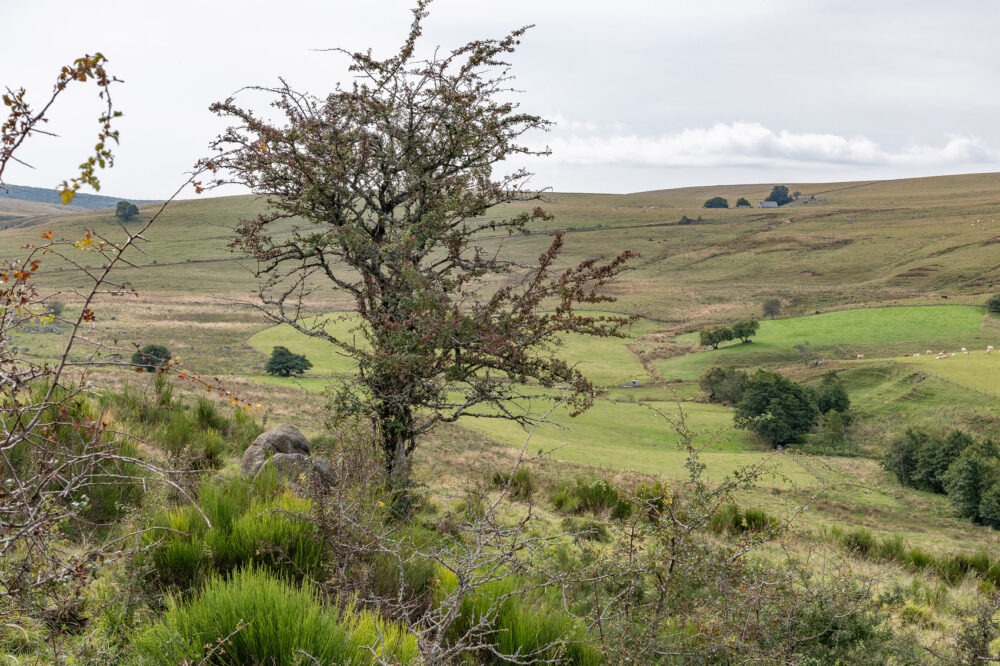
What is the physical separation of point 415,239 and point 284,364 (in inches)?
1444

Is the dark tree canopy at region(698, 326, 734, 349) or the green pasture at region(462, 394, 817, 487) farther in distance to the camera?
the dark tree canopy at region(698, 326, 734, 349)

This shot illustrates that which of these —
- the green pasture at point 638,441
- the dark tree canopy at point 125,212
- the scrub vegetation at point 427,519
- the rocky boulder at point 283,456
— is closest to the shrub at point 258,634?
the scrub vegetation at point 427,519

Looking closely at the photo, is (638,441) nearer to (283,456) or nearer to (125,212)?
(283,456)

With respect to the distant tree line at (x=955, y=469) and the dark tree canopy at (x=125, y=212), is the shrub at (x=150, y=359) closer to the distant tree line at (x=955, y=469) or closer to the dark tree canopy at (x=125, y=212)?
the distant tree line at (x=955, y=469)

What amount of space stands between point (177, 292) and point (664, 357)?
57712 millimetres

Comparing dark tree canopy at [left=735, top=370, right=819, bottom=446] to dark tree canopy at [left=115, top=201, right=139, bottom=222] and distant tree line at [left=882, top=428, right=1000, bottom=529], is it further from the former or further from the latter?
dark tree canopy at [left=115, top=201, right=139, bottom=222]

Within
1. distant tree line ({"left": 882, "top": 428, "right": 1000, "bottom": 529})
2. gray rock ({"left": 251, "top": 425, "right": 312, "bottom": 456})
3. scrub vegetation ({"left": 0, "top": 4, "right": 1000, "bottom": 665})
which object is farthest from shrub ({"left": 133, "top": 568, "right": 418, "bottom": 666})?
distant tree line ({"left": 882, "top": 428, "right": 1000, "bottom": 529})

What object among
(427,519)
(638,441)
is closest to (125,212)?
(638,441)

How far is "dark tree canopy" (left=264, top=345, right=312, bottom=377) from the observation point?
41.6 meters

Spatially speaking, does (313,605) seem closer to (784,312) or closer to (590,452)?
(590,452)

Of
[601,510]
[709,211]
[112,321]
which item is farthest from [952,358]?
[709,211]

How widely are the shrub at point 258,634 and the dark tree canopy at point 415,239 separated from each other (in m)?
4.07

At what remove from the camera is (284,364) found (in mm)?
41906

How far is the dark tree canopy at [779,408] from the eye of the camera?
36.1 meters
